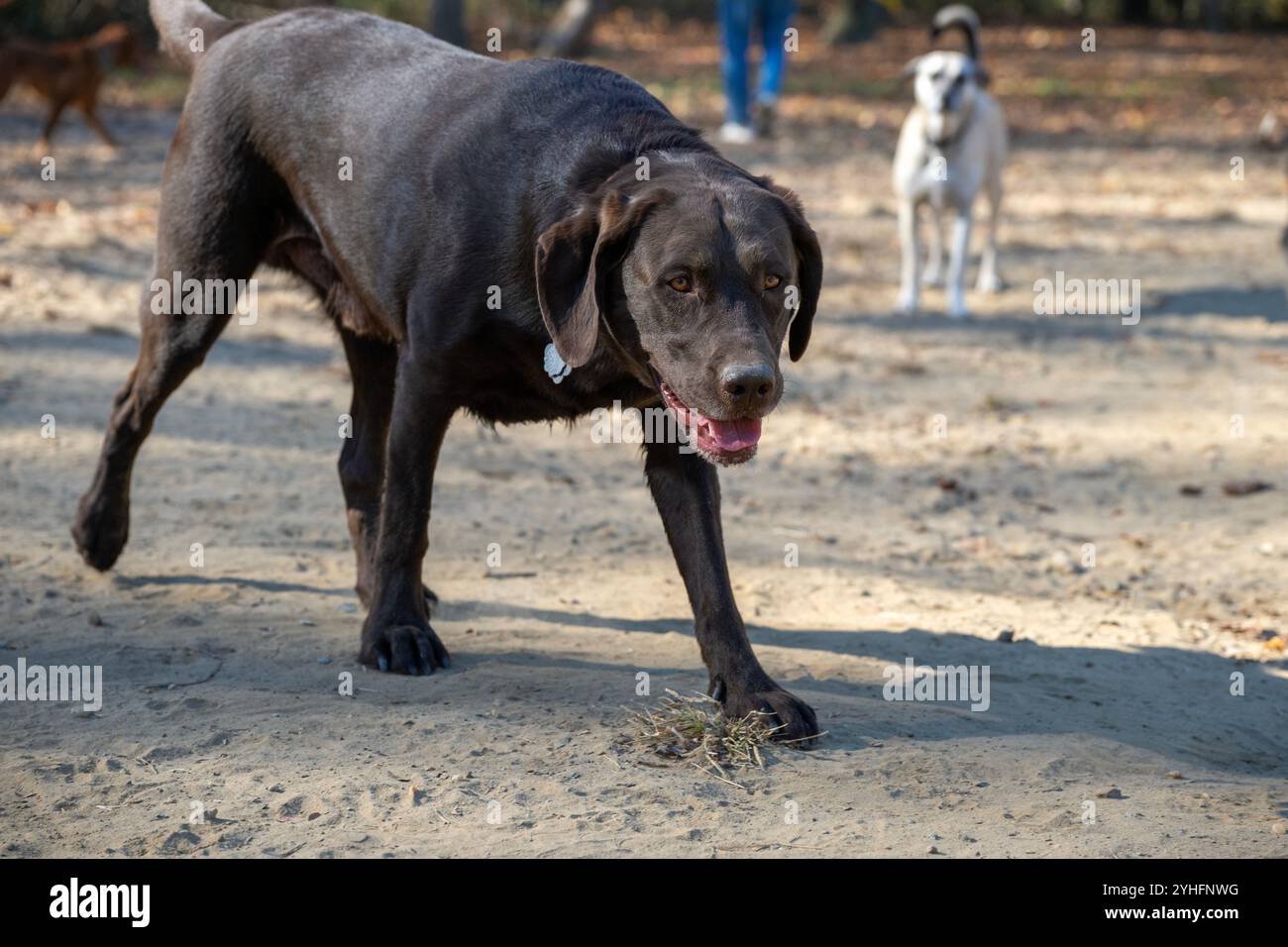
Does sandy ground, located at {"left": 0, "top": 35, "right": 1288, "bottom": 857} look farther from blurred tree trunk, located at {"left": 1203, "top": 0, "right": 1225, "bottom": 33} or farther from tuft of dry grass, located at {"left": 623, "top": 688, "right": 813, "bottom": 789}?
blurred tree trunk, located at {"left": 1203, "top": 0, "right": 1225, "bottom": 33}

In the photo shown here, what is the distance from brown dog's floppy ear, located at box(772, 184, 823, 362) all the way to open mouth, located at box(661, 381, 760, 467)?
47 centimetres

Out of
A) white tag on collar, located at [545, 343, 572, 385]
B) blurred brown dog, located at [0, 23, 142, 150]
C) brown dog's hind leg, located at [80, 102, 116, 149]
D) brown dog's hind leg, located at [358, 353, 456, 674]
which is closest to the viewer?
white tag on collar, located at [545, 343, 572, 385]

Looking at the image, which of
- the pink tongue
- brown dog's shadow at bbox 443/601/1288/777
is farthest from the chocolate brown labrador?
brown dog's shadow at bbox 443/601/1288/777

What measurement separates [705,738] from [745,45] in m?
12.0

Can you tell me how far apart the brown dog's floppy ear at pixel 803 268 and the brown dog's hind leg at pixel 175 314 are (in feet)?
→ 6.19

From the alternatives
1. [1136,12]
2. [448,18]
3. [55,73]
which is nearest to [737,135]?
[448,18]

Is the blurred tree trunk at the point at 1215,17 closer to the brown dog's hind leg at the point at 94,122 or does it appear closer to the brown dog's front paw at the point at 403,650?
the brown dog's hind leg at the point at 94,122

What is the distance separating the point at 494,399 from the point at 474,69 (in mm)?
1036

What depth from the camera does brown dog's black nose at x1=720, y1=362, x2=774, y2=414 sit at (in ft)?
12.5

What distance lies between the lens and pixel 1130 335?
390 inches

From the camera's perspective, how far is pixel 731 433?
3982 millimetres

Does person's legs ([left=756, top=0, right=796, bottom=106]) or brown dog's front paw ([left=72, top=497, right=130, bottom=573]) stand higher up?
person's legs ([left=756, top=0, right=796, bottom=106])
